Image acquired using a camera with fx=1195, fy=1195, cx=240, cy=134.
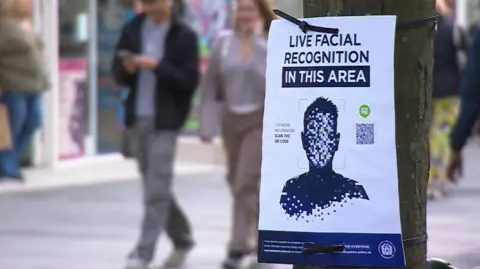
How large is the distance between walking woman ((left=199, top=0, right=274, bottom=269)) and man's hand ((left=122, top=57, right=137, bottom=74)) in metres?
0.62

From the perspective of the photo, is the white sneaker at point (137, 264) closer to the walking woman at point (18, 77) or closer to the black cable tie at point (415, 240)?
the black cable tie at point (415, 240)

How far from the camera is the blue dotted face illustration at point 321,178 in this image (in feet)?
9.95

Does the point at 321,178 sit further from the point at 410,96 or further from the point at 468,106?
the point at 468,106

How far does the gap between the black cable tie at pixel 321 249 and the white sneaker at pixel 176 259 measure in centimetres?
497

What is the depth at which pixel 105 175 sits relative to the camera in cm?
1377

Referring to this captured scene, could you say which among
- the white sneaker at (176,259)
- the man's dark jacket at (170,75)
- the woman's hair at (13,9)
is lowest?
the white sneaker at (176,259)

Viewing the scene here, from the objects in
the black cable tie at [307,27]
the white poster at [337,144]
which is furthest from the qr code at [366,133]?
the black cable tie at [307,27]

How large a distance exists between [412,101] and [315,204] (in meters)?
0.37

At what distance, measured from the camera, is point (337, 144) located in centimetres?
303

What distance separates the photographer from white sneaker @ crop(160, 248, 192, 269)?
7992 millimetres

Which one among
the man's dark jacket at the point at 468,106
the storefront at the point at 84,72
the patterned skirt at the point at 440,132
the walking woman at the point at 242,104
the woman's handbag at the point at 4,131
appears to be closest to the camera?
the man's dark jacket at the point at 468,106

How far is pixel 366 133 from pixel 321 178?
0.16 meters

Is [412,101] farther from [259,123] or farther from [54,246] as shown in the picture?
[54,246]

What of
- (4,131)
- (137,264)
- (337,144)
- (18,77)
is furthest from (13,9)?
(337,144)
